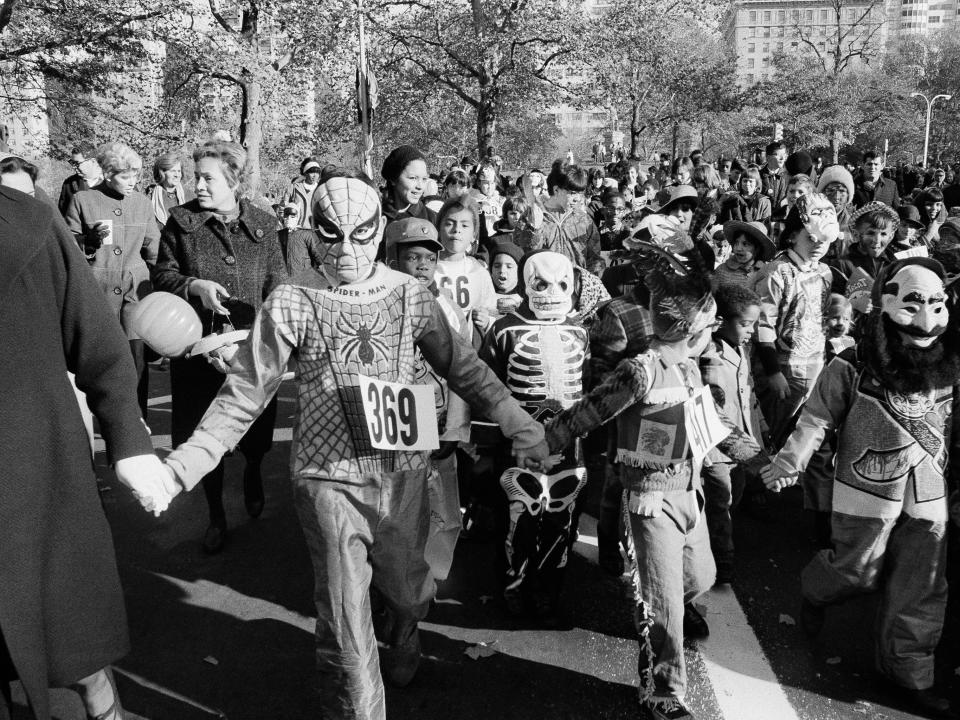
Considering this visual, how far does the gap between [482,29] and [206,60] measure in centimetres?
995

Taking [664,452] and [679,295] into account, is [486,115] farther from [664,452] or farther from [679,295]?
[664,452]

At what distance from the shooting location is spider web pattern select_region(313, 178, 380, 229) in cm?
327

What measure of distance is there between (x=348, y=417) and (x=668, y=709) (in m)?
1.66

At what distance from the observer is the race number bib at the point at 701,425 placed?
11.9 feet

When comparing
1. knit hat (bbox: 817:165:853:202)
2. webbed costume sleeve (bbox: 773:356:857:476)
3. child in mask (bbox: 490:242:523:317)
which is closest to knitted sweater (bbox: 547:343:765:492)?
webbed costume sleeve (bbox: 773:356:857:476)

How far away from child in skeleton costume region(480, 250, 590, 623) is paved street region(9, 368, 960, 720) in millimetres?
253

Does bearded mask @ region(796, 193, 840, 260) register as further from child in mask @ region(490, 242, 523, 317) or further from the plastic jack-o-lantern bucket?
the plastic jack-o-lantern bucket

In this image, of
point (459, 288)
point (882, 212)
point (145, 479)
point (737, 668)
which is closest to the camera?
point (145, 479)

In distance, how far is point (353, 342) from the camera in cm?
322

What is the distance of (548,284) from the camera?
4.42 metres

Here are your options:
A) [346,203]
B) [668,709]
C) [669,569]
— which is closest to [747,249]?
[669,569]

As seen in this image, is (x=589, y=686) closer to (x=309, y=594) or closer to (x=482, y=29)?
(x=309, y=594)

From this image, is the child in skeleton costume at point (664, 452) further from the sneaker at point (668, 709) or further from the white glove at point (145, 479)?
the white glove at point (145, 479)

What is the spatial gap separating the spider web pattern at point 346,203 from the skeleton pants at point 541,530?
5.40 ft
